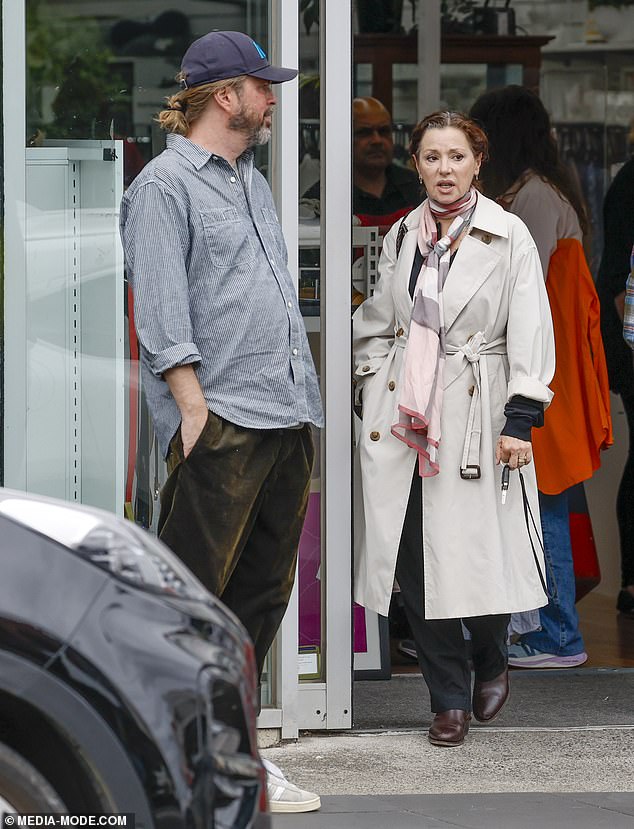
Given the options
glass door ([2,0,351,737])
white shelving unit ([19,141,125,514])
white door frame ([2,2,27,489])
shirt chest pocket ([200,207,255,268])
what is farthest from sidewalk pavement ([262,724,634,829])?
shirt chest pocket ([200,207,255,268])

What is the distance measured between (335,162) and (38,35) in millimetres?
1010

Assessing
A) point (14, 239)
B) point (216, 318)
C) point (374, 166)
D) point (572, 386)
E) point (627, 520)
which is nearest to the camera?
point (216, 318)

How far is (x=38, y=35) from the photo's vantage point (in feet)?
16.5

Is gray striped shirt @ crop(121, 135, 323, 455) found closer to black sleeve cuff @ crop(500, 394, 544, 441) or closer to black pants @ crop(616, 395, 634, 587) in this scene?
black sleeve cuff @ crop(500, 394, 544, 441)

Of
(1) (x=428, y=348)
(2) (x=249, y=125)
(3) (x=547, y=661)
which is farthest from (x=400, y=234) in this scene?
(3) (x=547, y=661)

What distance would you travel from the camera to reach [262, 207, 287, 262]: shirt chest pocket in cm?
435

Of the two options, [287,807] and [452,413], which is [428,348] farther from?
[287,807]

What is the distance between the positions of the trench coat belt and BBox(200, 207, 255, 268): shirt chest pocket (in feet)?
3.38

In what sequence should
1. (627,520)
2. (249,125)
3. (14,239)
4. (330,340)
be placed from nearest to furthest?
(249,125) → (14,239) → (330,340) → (627,520)

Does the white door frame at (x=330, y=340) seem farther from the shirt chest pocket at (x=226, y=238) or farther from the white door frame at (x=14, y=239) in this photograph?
the shirt chest pocket at (x=226, y=238)

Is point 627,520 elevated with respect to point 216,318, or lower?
lower

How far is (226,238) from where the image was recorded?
419 centimetres

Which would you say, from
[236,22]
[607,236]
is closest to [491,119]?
[607,236]

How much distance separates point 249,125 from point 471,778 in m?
2.03
